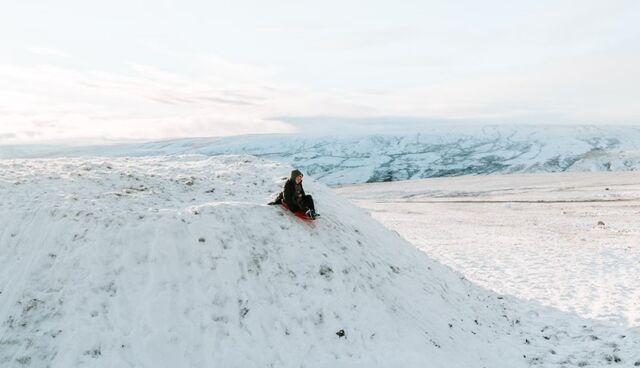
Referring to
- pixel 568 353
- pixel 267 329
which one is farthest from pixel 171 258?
pixel 568 353

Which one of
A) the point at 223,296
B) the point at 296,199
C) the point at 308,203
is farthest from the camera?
the point at 308,203

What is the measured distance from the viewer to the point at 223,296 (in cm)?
1213

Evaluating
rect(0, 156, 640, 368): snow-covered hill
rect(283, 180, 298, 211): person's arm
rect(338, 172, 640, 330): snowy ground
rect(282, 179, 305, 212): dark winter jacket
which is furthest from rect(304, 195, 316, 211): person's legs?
rect(338, 172, 640, 330): snowy ground

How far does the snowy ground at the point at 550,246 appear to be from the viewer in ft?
61.8

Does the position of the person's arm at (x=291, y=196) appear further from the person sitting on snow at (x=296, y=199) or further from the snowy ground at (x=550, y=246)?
the snowy ground at (x=550, y=246)

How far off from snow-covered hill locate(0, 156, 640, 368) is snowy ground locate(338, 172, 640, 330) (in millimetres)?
2773

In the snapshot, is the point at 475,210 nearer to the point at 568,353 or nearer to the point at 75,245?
the point at 568,353

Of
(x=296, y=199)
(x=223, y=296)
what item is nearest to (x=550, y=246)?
(x=296, y=199)

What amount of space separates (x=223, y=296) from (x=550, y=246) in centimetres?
2353

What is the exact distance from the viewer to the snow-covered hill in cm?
1095

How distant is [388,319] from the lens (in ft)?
43.4

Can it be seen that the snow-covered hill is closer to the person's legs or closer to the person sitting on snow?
the person sitting on snow

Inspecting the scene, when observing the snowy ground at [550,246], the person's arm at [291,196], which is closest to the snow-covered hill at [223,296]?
the person's arm at [291,196]

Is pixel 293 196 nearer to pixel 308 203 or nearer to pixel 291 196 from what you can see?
pixel 291 196
